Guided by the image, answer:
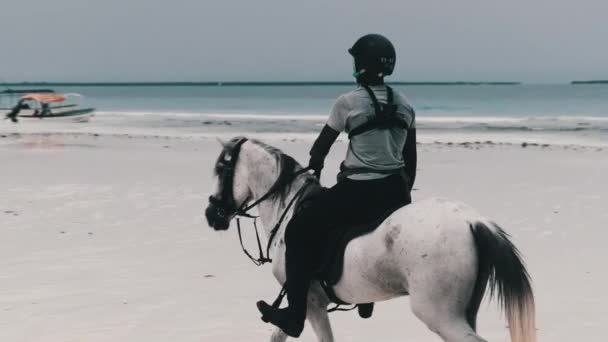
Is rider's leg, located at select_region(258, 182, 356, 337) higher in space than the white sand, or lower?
higher

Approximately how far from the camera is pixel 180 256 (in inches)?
375

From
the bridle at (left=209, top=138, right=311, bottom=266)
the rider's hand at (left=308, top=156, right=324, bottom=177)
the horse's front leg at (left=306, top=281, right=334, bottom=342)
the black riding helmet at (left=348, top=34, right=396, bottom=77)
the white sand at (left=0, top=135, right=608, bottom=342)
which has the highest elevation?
the black riding helmet at (left=348, top=34, right=396, bottom=77)

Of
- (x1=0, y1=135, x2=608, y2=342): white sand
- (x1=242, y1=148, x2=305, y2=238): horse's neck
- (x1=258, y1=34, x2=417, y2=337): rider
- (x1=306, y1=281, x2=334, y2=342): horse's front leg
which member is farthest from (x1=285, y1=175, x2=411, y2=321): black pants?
(x1=0, y1=135, x2=608, y2=342): white sand

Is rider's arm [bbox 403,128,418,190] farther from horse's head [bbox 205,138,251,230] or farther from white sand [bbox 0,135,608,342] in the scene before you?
white sand [bbox 0,135,608,342]

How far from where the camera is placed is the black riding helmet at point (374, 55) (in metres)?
4.59

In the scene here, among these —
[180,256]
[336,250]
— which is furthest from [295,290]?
[180,256]

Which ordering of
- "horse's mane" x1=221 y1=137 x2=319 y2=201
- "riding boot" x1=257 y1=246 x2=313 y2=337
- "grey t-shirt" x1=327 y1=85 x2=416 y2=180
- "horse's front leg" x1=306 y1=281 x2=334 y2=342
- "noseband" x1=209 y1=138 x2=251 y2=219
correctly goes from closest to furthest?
→ "grey t-shirt" x1=327 y1=85 x2=416 y2=180
"riding boot" x1=257 y1=246 x2=313 y2=337
"horse's front leg" x1=306 y1=281 x2=334 y2=342
"horse's mane" x1=221 y1=137 x2=319 y2=201
"noseband" x1=209 y1=138 x2=251 y2=219

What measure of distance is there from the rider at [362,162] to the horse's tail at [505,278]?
0.74 m

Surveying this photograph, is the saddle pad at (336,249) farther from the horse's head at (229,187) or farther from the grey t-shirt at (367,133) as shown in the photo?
the horse's head at (229,187)

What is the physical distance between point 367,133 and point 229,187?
4.60ft

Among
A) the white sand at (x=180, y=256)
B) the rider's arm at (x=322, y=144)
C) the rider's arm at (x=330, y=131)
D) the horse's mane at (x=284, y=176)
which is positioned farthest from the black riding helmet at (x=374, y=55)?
the white sand at (x=180, y=256)

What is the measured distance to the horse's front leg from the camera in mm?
4996

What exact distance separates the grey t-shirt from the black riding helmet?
0.12 m

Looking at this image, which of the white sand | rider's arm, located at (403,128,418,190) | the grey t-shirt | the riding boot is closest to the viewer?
the grey t-shirt
